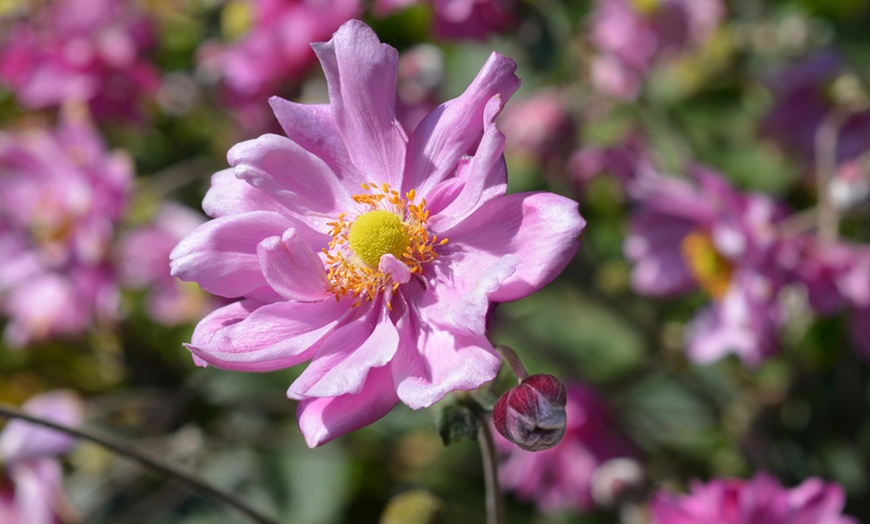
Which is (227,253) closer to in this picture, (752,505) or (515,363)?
(515,363)

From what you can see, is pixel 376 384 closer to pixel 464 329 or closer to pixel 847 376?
pixel 464 329

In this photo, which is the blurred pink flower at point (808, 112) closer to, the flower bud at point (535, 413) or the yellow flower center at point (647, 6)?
the yellow flower center at point (647, 6)

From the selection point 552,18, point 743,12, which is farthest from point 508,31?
point 743,12

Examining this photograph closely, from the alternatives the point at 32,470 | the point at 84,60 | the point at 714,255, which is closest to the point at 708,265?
the point at 714,255

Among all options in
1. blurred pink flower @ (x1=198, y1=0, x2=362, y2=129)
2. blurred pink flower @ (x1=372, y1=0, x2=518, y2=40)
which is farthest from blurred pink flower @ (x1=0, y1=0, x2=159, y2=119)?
blurred pink flower @ (x1=372, y1=0, x2=518, y2=40)

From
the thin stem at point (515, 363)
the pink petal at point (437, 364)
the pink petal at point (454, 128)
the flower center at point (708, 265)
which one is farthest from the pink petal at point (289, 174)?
the flower center at point (708, 265)

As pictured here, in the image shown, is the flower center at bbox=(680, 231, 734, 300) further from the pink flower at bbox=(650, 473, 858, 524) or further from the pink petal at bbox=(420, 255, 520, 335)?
the pink petal at bbox=(420, 255, 520, 335)
